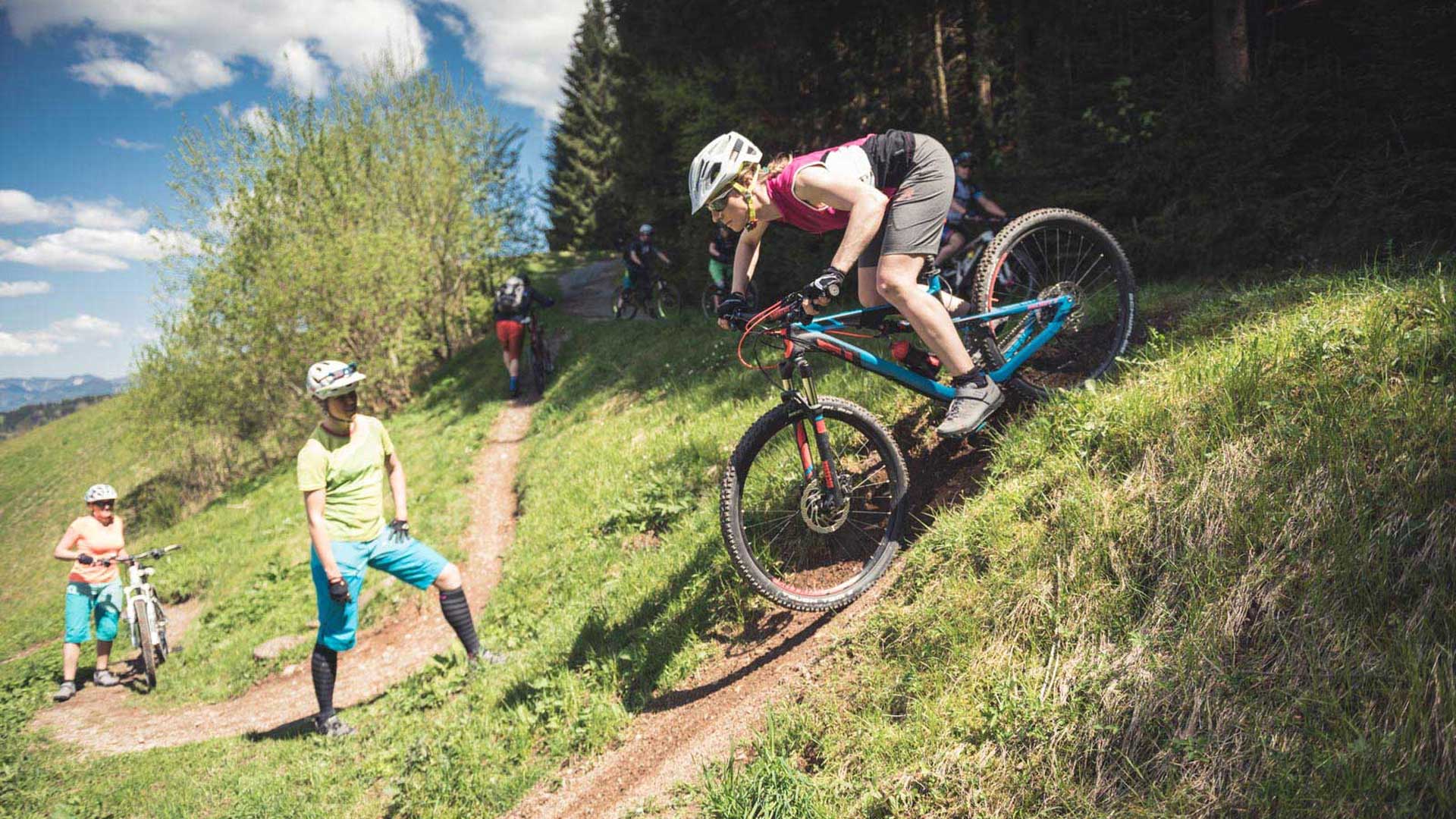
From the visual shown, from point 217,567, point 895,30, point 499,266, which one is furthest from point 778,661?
point 499,266

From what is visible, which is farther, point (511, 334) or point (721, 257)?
point (511, 334)

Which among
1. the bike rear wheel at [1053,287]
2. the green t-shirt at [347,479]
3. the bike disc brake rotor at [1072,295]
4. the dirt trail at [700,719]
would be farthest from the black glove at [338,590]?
the bike disc brake rotor at [1072,295]

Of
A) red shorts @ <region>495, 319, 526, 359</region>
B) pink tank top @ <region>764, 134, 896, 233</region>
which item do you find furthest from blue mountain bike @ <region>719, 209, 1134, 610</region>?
red shorts @ <region>495, 319, 526, 359</region>

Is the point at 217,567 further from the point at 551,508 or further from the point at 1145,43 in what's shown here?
the point at 1145,43

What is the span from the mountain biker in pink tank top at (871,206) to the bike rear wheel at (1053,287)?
1.85ft

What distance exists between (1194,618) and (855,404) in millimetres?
2132

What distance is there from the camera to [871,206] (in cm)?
362

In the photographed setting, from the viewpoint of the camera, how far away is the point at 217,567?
12539mm

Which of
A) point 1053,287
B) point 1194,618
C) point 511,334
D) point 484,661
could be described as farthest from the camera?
point 511,334

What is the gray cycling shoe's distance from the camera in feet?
13.0

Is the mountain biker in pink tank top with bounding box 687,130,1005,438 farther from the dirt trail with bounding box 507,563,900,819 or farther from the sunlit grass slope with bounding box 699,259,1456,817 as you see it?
the dirt trail with bounding box 507,563,900,819

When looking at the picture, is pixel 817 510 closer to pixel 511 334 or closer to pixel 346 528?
pixel 346 528

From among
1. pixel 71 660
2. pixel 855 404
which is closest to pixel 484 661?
pixel 855 404

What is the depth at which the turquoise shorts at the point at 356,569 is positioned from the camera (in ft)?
18.7
